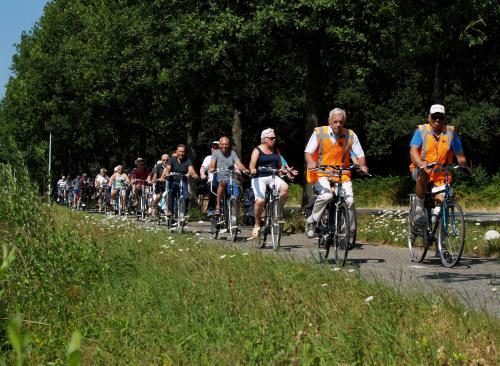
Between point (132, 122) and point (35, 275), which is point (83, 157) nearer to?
point (132, 122)

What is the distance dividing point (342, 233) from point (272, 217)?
336 cm

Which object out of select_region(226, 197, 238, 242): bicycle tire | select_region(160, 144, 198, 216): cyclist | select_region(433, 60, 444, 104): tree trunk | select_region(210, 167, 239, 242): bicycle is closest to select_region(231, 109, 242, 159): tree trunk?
select_region(433, 60, 444, 104): tree trunk

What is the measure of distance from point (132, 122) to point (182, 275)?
3667cm

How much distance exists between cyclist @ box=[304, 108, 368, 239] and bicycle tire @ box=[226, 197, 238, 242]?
4.36m

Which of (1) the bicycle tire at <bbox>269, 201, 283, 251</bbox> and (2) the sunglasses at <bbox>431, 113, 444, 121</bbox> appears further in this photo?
(1) the bicycle tire at <bbox>269, 201, 283, 251</bbox>

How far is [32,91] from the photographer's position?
1921 inches

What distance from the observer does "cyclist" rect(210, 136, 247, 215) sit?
15.0 metres

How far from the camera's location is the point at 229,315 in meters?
5.36

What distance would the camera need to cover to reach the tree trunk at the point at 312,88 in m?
22.2

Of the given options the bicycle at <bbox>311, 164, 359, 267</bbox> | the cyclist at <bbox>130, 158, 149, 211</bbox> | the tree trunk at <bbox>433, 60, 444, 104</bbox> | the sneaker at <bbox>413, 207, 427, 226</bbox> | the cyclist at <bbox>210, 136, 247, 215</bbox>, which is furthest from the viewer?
the cyclist at <bbox>130, 158, 149, 211</bbox>

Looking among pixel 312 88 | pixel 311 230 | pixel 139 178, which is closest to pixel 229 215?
pixel 311 230

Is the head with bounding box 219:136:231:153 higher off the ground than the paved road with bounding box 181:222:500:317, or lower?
higher

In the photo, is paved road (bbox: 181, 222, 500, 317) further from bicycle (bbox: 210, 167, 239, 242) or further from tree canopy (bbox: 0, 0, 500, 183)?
tree canopy (bbox: 0, 0, 500, 183)

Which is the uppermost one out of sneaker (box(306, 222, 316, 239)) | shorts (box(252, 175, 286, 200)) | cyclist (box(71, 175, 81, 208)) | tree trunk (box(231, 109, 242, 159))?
tree trunk (box(231, 109, 242, 159))
